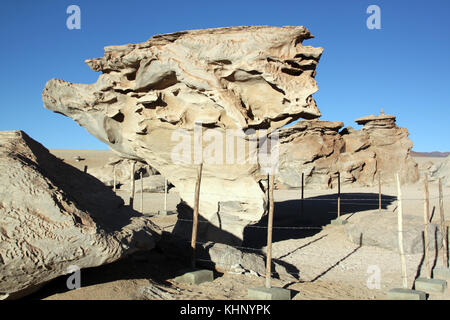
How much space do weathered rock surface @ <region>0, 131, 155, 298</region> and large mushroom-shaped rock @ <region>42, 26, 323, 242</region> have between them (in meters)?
3.38

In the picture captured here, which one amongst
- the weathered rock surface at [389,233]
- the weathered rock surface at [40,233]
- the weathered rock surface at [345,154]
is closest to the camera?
the weathered rock surface at [40,233]

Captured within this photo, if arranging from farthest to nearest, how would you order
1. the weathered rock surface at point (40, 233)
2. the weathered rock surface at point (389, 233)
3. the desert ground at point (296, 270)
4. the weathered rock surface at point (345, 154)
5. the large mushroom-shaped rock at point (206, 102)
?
the weathered rock surface at point (345, 154), the weathered rock surface at point (389, 233), the large mushroom-shaped rock at point (206, 102), the desert ground at point (296, 270), the weathered rock surface at point (40, 233)

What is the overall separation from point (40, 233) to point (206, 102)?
4.47 metres

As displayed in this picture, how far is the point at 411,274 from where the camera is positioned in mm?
7637

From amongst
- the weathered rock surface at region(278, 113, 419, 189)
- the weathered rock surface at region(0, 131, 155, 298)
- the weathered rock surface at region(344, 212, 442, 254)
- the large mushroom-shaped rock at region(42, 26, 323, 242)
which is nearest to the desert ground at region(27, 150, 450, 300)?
the weathered rock surface at region(344, 212, 442, 254)

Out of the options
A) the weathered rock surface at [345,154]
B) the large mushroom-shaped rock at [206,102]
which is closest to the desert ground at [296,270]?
the large mushroom-shaped rock at [206,102]

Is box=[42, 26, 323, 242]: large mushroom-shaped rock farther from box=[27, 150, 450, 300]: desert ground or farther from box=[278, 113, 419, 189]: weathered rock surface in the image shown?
box=[278, 113, 419, 189]: weathered rock surface

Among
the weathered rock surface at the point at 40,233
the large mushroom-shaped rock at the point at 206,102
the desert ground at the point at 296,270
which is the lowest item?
the desert ground at the point at 296,270

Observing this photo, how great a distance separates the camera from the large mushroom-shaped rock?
276 inches

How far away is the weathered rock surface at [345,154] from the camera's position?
70.8 feet

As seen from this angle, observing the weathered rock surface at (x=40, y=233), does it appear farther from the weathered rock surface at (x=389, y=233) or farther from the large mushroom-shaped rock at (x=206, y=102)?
the weathered rock surface at (x=389, y=233)

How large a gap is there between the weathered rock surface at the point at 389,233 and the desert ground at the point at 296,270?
17 centimetres

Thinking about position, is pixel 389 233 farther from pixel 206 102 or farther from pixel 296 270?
pixel 206 102
